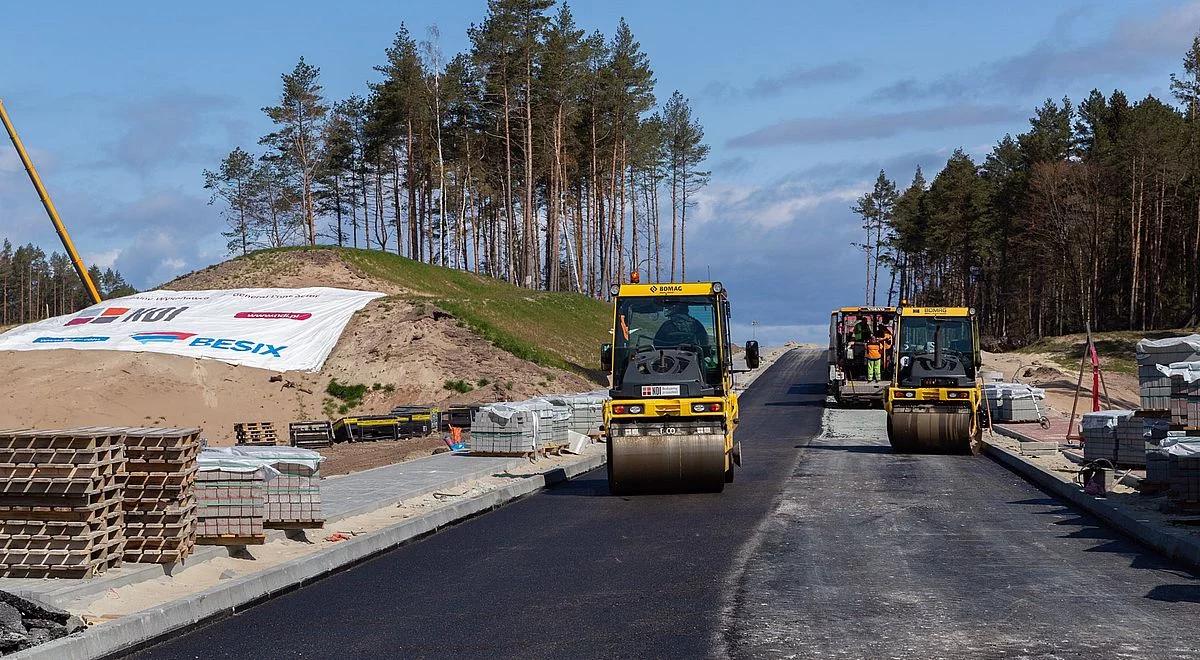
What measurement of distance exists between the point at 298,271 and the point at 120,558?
4509cm

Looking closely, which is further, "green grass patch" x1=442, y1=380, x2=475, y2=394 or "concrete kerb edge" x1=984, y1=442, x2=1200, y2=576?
"green grass patch" x1=442, y1=380, x2=475, y2=394

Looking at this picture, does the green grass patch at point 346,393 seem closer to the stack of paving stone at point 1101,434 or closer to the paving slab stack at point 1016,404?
the paving slab stack at point 1016,404

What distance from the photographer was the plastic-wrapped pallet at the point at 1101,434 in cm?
1925

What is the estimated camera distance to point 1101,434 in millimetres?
19484

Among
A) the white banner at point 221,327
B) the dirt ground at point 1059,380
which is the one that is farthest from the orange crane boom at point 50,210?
the dirt ground at point 1059,380

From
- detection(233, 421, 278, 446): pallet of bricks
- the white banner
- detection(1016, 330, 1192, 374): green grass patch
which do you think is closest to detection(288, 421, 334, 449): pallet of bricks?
detection(233, 421, 278, 446): pallet of bricks

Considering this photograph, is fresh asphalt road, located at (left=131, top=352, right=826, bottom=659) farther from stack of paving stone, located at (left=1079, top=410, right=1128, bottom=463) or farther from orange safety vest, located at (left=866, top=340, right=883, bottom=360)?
orange safety vest, located at (left=866, top=340, right=883, bottom=360)

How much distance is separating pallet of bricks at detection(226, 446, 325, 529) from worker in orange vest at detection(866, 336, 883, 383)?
93.9 ft

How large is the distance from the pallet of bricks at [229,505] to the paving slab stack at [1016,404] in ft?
78.7

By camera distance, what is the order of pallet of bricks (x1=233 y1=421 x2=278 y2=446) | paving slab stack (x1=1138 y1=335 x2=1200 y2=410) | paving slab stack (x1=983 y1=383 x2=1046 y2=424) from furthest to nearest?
paving slab stack (x1=983 y1=383 x2=1046 y2=424) → pallet of bricks (x1=233 y1=421 x2=278 y2=446) → paving slab stack (x1=1138 y1=335 x2=1200 y2=410)

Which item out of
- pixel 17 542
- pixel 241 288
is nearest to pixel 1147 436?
pixel 17 542

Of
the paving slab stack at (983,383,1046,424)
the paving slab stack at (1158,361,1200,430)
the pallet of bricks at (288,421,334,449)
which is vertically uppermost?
the paving slab stack at (1158,361,1200,430)

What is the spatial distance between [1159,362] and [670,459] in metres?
9.72

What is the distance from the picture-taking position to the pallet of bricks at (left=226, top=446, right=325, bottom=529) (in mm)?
12266
